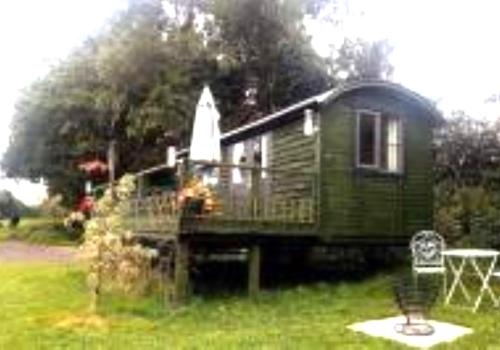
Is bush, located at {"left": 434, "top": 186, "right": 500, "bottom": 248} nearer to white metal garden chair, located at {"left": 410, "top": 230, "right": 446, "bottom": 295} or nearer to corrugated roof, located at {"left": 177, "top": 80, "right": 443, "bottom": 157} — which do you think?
corrugated roof, located at {"left": 177, "top": 80, "right": 443, "bottom": 157}

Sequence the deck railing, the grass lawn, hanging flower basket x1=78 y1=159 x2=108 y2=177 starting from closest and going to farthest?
1. the grass lawn
2. the deck railing
3. hanging flower basket x1=78 y1=159 x2=108 y2=177

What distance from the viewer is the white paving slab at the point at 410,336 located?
10.8m

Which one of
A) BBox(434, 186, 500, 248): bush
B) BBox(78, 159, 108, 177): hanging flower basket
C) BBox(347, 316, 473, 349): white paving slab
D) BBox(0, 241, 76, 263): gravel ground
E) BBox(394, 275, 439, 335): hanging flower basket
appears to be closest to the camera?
BBox(347, 316, 473, 349): white paving slab

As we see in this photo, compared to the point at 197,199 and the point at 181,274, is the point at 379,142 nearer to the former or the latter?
the point at 197,199

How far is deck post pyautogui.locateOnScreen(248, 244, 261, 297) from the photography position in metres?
15.5

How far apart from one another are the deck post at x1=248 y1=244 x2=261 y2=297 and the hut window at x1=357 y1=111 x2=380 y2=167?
10.3 ft

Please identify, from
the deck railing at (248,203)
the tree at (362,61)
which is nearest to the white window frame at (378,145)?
the deck railing at (248,203)

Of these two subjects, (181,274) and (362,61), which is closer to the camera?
(181,274)

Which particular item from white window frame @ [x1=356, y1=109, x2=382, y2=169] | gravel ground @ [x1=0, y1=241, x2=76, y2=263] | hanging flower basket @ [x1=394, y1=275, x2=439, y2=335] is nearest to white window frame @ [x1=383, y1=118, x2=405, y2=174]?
white window frame @ [x1=356, y1=109, x2=382, y2=169]

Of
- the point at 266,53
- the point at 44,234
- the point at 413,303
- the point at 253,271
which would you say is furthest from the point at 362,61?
the point at 413,303

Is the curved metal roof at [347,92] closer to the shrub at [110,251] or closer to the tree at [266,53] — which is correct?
the shrub at [110,251]

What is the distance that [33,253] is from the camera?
1222 inches

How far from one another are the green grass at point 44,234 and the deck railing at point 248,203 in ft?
65.1

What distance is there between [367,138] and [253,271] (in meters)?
3.98
